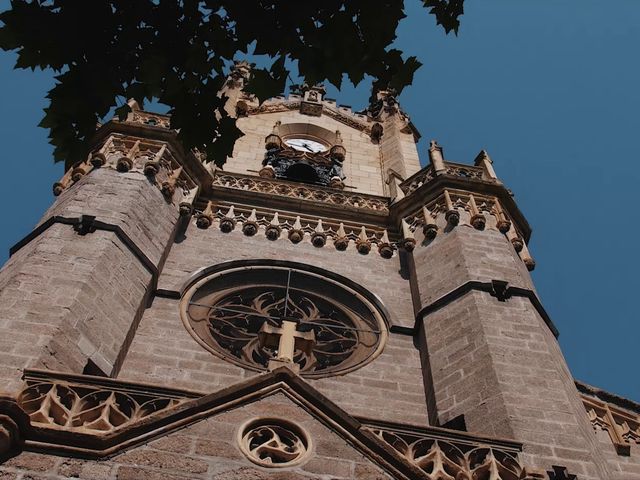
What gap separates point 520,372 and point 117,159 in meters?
7.31

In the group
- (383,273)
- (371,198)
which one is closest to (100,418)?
(383,273)

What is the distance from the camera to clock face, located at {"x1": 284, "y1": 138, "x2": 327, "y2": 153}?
2253 centimetres

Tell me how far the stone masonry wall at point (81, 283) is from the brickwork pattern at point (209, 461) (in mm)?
1957

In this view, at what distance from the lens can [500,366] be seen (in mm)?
9727

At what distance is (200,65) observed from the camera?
6.15m

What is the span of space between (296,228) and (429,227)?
2270 millimetres

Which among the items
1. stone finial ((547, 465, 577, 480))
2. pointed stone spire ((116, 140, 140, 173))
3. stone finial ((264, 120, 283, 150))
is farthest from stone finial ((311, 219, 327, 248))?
stone finial ((547, 465, 577, 480))

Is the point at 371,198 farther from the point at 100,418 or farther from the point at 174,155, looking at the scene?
the point at 100,418

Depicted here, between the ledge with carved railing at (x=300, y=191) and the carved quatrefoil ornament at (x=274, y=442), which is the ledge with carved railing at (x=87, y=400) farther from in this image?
the ledge with carved railing at (x=300, y=191)

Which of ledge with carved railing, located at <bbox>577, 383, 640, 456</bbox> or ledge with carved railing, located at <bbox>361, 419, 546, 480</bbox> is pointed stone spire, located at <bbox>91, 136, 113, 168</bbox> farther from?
ledge with carved railing, located at <bbox>577, 383, 640, 456</bbox>

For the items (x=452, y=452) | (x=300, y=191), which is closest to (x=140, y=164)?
(x=300, y=191)

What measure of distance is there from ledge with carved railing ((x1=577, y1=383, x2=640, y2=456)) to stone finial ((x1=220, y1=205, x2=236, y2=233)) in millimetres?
6014

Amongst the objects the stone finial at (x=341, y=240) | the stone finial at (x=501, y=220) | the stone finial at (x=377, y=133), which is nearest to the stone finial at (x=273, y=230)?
the stone finial at (x=341, y=240)

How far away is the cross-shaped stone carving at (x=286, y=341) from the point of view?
777 centimetres
